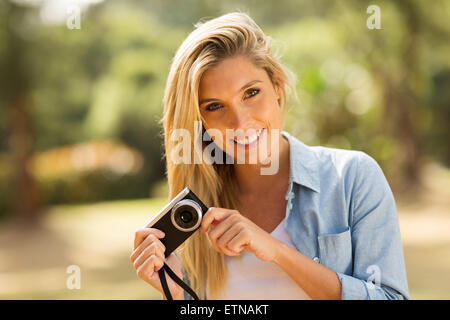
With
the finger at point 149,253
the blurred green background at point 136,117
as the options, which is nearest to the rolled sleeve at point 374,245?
the finger at point 149,253

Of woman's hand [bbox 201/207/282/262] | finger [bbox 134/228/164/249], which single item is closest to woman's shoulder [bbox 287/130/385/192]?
woman's hand [bbox 201/207/282/262]

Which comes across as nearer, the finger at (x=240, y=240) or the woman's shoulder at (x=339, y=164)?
the finger at (x=240, y=240)

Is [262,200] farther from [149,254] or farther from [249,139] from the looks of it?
[149,254]

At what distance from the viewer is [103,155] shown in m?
16.2

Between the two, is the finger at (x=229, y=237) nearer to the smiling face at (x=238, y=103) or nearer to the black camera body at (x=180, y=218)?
the black camera body at (x=180, y=218)

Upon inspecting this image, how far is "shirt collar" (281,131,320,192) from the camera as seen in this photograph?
1.81 meters

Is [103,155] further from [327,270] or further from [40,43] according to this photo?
[327,270]

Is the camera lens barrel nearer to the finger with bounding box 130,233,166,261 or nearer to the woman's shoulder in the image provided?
the finger with bounding box 130,233,166,261

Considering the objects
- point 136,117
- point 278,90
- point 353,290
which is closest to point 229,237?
point 353,290

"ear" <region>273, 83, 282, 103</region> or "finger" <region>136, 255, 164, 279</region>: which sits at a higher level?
"ear" <region>273, 83, 282, 103</region>

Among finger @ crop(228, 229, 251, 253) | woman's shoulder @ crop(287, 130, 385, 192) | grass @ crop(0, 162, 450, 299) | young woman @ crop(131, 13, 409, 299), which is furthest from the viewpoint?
grass @ crop(0, 162, 450, 299)

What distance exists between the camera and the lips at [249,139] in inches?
70.7

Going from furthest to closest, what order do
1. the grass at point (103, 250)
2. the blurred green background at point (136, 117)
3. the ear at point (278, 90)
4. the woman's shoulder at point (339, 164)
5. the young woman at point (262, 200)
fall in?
1. the blurred green background at point (136, 117)
2. the grass at point (103, 250)
3. the ear at point (278, 90)
4. the woman's shoulder at point (339, 164)
5. the young woman at point (262, 200)

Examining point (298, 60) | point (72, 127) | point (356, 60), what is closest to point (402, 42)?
point (356, 60)
